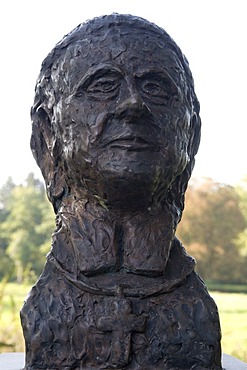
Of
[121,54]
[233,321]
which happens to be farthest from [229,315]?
[121,54]

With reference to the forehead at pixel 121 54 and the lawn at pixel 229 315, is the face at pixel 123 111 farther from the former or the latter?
the lawn at pixel 229 315

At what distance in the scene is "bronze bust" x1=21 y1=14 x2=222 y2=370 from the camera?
9.06ft

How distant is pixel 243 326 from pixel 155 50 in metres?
6.68

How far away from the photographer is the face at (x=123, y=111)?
276 centimetres

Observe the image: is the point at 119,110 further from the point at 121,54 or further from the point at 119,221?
the point at 119,221

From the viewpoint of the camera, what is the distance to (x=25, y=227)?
9.61 metres

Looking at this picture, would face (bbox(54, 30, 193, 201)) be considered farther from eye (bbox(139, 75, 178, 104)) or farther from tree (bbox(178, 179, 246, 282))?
tree (bbox(178, 179, 246, 282))

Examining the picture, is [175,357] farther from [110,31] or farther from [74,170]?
[110,31]

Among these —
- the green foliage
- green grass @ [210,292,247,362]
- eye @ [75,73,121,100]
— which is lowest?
eye @ [75,73,121,100]

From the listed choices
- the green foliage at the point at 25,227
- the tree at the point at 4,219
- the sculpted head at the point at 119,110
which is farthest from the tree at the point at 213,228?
the sculpted head at the point at 119,110

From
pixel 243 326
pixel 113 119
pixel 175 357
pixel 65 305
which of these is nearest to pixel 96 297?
pixel 65 305

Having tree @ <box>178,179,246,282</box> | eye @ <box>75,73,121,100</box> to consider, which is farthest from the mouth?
tree @ <box>178,179,246,282</box>

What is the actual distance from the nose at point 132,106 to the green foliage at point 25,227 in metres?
6.57

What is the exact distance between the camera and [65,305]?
2812 millimetres
